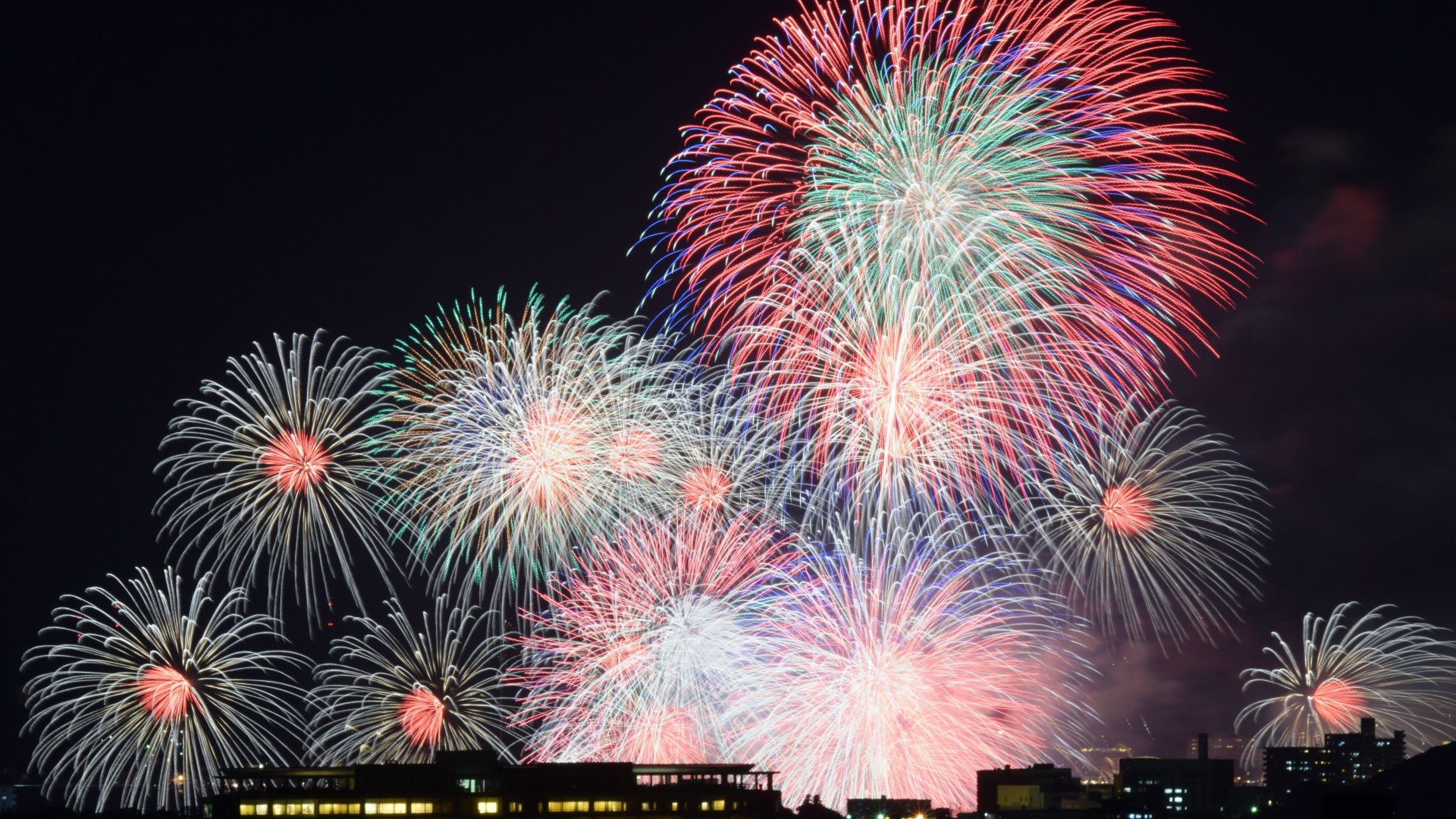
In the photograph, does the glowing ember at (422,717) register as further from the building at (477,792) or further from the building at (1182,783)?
the building at (1182,783)

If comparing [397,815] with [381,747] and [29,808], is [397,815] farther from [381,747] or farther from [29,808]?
[29,808]

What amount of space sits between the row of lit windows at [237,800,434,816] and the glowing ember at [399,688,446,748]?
11029 millimetres

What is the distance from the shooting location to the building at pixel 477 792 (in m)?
78.9

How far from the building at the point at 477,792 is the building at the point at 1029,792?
76992 mm

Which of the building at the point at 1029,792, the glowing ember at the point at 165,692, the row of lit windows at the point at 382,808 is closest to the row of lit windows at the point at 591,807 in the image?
the row of lit windows at the point at 382,808

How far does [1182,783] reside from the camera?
180 metres

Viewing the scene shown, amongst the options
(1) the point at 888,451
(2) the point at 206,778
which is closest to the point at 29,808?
(2) the point at 206,778

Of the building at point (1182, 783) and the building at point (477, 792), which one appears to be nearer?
the building at point (477, 792)

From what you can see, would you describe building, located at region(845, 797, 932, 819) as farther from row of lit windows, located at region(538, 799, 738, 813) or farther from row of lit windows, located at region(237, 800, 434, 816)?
row of lit windows, located at region(237, 800, 434, 816)

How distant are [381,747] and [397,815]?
1209 centimetres

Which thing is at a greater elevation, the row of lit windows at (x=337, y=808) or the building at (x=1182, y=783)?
the row of lit windows at (x=337, y=808)

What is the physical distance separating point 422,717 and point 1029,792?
3399 inches

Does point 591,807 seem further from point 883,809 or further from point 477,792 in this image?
point 883,809

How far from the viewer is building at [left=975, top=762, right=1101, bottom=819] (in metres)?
152
